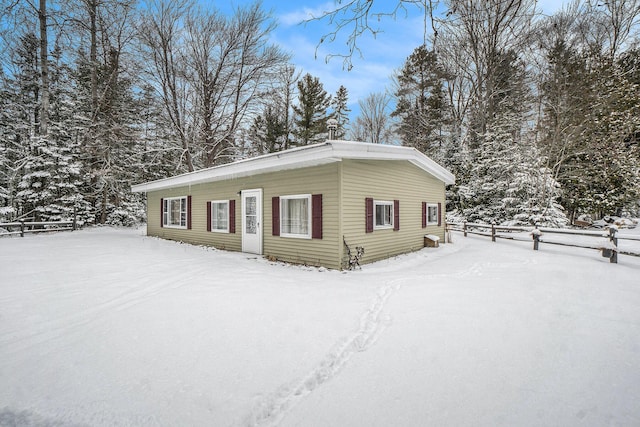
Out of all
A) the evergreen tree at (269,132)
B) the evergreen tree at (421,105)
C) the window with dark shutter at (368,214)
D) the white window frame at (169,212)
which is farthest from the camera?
the evergreen tree at (269,132)

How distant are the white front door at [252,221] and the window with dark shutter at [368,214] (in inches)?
122

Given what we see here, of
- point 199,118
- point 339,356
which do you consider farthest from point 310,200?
point 199,118

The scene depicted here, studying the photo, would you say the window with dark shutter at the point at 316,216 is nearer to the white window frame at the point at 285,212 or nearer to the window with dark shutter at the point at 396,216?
the white window frame at the point at 285,212

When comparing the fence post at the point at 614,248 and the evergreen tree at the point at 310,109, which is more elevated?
the evergreen tree at the point at 310,109

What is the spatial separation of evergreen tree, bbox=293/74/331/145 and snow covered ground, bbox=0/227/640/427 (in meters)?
15.6

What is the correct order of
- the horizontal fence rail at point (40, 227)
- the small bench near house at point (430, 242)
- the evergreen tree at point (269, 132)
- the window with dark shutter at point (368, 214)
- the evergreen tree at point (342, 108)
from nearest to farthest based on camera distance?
the window with dark shutter at point (368, 214), the small bench near house at point (430, 242), the horizontal fence rail at point (40, 227), the evergreen tree at point (269, 132), the evergreen tree at point (342, 108)

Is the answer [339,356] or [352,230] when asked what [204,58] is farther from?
[339,356]

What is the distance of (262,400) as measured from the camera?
6.75ft

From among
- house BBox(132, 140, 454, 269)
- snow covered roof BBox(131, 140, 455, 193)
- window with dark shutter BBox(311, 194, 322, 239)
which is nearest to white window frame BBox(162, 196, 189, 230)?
house BBox(132, 140, 454, 269)

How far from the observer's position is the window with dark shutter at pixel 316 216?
6.82 metres

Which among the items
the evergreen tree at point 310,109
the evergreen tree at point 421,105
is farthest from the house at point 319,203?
the evergreen tree at point 310,109

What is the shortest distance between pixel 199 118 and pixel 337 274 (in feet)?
46.8

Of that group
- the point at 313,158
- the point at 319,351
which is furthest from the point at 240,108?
the point at 319,351

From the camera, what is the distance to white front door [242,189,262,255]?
8398 mm
